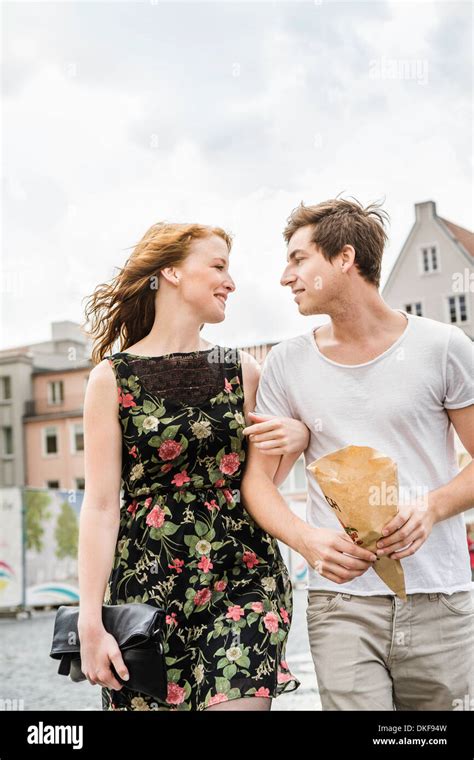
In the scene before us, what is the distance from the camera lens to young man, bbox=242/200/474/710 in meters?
3.06

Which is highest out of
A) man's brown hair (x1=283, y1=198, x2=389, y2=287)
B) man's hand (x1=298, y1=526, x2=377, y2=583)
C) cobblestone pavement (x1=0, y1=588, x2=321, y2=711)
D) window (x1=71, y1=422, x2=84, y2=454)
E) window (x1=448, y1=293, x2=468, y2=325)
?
window (x1=448, y1=293, x2=468, y2=325)

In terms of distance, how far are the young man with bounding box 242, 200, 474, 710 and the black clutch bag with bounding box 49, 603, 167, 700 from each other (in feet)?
1.44

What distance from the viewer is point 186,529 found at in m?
3.08

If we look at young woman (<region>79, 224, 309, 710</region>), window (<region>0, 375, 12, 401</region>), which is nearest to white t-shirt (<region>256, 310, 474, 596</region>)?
young woman (<region>79, 224, 309, 710</region>)

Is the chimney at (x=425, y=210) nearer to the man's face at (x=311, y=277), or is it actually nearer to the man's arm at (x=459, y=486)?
the man's face at (x=311, y=277)

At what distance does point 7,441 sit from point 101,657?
149 ft

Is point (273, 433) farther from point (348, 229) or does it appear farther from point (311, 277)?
point (348, 229)

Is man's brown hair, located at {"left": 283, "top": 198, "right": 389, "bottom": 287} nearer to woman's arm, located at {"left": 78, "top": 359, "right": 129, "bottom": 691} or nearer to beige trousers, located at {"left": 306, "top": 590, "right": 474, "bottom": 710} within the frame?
woman's arm, located at {"left": 78, "top": 359, "right": 129, "bottom": 691}

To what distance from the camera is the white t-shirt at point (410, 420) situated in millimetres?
3100

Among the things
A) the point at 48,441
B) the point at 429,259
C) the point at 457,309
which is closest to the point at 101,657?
the point at 457,309

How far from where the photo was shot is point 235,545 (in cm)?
310

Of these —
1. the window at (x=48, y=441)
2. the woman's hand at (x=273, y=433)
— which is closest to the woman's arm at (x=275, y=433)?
the woman's hand at (x=273, y=433)

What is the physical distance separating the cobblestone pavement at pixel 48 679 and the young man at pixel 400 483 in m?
1.28
